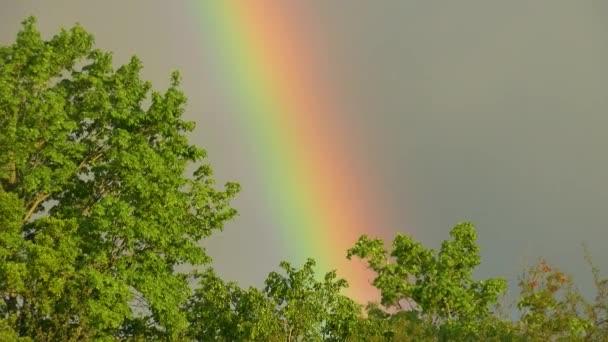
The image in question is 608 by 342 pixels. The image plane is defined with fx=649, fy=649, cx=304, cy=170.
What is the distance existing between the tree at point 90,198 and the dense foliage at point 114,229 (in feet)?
0.24

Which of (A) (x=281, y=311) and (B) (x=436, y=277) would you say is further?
(B) (x=436, y=277)

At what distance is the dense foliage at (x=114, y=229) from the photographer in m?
28.0

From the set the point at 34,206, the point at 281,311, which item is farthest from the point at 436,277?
the point at 34,206

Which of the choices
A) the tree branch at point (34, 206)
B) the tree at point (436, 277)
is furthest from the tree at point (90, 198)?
the tree at point (436, 277)

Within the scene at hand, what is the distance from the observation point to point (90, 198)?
3531 centimetres

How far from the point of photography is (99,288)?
28328mm

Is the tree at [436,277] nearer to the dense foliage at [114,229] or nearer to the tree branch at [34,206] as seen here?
the dense foliage at [114,229]

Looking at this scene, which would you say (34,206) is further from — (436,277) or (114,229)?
(436,277)

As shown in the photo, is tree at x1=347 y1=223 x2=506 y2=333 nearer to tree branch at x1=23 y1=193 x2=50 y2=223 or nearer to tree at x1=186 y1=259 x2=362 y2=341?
tree at x1=186 y1=259 x2=362 y2=341

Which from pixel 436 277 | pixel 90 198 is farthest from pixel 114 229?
pixel 436 277

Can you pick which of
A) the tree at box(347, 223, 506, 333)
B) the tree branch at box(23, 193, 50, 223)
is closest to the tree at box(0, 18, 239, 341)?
the tree branch at box(23, 193, 50, 223)

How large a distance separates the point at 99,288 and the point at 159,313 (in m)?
4.39

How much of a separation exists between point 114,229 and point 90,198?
580cm

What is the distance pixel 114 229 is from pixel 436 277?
70.6 ft
